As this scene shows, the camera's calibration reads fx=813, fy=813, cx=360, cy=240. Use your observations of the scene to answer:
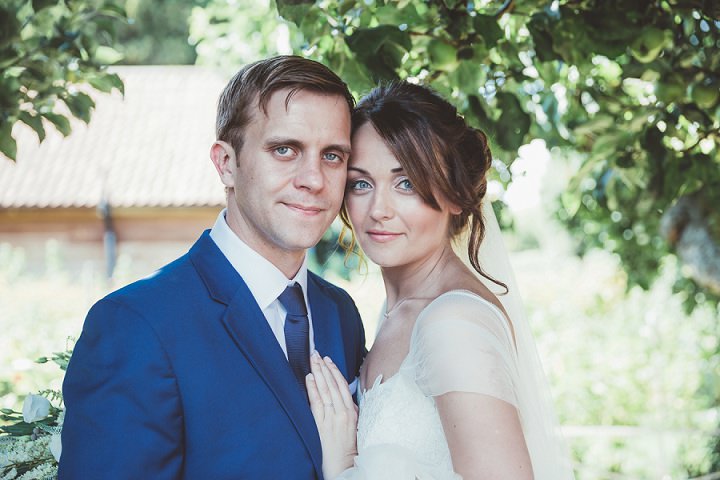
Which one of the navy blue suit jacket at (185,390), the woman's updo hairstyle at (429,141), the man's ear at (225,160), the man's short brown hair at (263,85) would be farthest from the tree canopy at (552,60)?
the navy blue suit jacket at (185,390)

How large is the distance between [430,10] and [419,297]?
0.96 m

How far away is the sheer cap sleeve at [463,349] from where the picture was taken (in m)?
2.04

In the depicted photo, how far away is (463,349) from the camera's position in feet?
6.86

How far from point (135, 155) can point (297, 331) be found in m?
14.6

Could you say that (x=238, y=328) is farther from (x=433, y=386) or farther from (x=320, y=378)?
(x=433, y=386)

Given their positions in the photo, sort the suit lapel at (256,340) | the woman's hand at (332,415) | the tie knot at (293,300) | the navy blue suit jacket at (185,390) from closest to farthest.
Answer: the navy blue suit jacket at (185,390) < the suit lapel at (256,340) < the woman's hand at (332,415) < the tie knot at (293,300)

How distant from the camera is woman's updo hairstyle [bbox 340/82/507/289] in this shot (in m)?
2.42

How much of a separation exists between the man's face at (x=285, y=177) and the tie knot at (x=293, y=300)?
0.21 feet

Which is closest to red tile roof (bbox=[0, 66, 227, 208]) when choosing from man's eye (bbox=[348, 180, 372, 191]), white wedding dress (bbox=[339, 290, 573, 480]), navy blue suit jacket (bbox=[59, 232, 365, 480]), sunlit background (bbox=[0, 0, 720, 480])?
sunlit background (bbox=[0, 0, 720, 480])

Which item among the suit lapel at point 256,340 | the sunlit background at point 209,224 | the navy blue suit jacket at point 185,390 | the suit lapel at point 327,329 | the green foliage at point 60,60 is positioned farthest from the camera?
the sunlit background at point 209,224

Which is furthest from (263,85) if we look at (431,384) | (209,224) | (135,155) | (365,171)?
(135,155)

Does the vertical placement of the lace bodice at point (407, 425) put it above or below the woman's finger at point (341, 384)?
below

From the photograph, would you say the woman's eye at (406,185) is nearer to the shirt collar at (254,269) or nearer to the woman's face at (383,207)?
the woman's face at (383,207)

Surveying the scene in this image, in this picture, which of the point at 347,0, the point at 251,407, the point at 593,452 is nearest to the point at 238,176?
the point at 251,407
